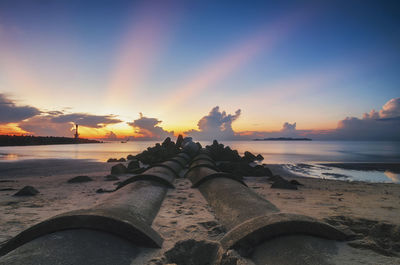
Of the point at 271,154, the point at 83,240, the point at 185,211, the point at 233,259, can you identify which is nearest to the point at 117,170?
the point at 185,211

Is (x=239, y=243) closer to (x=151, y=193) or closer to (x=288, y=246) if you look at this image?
(x=288, y=246)

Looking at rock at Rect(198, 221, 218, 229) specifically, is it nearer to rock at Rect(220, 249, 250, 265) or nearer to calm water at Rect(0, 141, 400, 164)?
rock at Rect(220, 249, 250, 265)

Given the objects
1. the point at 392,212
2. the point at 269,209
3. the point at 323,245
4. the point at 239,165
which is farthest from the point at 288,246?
the point at 239,165

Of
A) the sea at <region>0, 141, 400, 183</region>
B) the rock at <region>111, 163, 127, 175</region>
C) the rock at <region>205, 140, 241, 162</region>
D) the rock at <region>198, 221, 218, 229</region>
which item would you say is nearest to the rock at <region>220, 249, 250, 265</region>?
the rock at <region>198, 221, 218, 229</region>

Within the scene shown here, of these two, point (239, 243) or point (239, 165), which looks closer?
point (239, 243)

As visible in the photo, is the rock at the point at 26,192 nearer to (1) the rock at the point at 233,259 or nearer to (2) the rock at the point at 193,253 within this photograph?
(2) the rock at the point at 193,253

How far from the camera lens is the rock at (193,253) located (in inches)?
84.5

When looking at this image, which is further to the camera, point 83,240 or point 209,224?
point 209,224

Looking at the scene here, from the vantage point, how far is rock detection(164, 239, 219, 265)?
2.15 m

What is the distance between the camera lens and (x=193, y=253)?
2.25m

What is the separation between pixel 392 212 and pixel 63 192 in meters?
6.94

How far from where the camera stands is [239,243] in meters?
2.09

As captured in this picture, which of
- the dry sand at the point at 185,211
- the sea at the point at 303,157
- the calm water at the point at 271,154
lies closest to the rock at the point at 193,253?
the dry sand at the point at 185,211

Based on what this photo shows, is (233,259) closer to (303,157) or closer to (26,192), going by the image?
(26,192)
